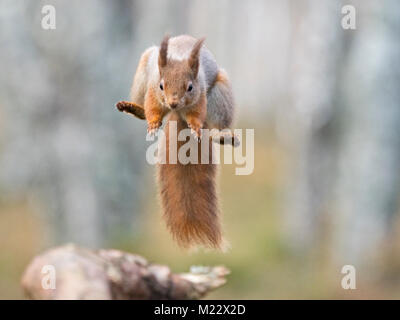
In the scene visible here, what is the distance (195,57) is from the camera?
78 cm

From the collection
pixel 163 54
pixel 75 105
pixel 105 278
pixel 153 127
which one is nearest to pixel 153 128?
pixel 153 127

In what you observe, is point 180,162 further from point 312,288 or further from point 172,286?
point 312,288

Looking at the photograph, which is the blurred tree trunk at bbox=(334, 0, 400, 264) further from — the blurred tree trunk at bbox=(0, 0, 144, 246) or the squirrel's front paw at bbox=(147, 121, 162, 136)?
the squirrel's front paw at bbox=(147, 121, 162, 136)

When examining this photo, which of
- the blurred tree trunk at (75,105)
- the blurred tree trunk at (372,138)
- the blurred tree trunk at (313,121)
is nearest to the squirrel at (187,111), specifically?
the blurred tree trunk at (75,105)

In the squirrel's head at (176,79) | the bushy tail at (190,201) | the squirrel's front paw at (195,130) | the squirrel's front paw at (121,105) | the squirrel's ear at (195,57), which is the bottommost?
the bushy tail at (190,201)

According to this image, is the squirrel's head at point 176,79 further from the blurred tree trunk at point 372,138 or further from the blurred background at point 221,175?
the blurred tree trunk at point 372,138

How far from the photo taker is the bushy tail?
83 cm

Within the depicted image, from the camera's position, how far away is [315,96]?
3.22 m

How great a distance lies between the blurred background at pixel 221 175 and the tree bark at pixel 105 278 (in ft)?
5.55

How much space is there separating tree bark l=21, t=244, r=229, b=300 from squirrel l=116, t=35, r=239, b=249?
0.24 meters

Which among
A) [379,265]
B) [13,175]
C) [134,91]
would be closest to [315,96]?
[379,265]

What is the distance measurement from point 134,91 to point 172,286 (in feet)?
1.58

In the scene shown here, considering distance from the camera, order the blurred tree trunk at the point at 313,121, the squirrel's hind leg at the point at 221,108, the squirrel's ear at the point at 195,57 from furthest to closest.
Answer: the blurred tree trunk at the point at 313,121 → the squirrel's hind leg at the point at 221,108 → the squirrel's ear at the point at 195,57

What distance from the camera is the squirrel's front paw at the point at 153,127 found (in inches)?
32.1
